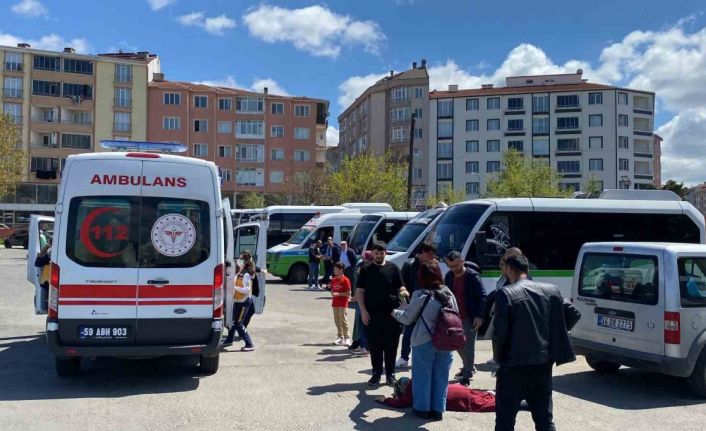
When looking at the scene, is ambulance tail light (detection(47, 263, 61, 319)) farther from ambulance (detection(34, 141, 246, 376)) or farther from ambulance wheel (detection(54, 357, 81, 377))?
ambulance wheel (detection(54, 357, 81, 377))

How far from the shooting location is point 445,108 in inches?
3354

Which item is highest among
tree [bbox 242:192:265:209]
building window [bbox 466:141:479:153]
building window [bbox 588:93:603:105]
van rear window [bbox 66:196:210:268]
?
building window [bbox 588:93:603:105]

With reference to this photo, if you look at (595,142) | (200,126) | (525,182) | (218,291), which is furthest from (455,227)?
(595,142)

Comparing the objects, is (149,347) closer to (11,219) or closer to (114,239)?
(114,239)

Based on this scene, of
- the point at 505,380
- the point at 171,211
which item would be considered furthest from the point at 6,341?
the point at 505,380

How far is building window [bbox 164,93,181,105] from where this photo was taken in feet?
250

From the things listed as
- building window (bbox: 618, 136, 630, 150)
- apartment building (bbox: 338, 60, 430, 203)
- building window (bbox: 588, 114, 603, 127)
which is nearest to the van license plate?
apartment building (bbox: 338, 60, 430, 203)

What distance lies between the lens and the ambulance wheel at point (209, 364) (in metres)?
8.90

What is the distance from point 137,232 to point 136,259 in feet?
1.09

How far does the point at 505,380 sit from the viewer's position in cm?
522

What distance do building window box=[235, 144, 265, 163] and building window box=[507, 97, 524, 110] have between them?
103 ft

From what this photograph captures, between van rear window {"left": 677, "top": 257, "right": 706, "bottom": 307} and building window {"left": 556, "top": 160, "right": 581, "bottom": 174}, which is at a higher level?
building window {"left": 556, "top": 160, "right": 581, "bottom": 174}

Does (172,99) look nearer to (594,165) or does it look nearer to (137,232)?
(594,165)

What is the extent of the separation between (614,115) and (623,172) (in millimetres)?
7139
